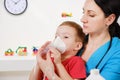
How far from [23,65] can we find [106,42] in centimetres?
164

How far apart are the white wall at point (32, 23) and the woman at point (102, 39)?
5.73 feet

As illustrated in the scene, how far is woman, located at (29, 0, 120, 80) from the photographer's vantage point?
4.35 feet

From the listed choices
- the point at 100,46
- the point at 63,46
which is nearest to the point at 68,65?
the point at 63,46

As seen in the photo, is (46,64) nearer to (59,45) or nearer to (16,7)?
(59,45)

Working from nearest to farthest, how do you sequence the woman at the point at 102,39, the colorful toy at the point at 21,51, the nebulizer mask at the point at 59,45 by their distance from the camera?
1. the woman at the point at 102,39
2. the nebulizer mask at the point at 59,45
3. the colorful toy at the point at 21,51

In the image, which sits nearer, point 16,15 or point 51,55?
point 51,55

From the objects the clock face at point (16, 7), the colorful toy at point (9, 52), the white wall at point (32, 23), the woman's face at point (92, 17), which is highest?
the woman's face at point (92, 17)

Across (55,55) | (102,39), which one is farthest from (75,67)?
(102,39)

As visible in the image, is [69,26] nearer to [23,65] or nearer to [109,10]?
[109,10]

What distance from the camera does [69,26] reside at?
151 cm

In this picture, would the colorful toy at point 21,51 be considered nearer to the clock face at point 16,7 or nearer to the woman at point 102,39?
the clock face at point 16,7

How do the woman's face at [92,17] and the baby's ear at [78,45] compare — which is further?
the baby's ear at [78,45]

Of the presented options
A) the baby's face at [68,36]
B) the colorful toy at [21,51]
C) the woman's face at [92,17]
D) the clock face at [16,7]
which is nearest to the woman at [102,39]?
the woman's face at [92,17]

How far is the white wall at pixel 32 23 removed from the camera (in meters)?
3.18
